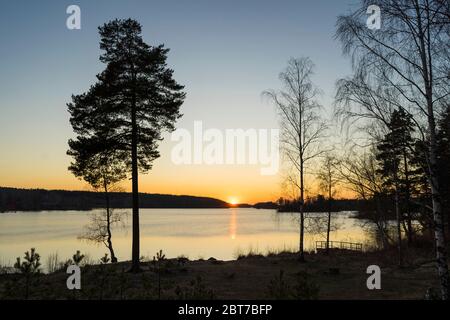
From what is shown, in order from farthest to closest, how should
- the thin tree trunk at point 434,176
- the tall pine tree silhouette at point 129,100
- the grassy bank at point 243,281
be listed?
the tall pine tree silhouette at point 129,100 < the grassy bank at point 243,281 < the thin tree trunk at point 434,176

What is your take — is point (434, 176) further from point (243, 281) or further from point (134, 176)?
point (134, 176)

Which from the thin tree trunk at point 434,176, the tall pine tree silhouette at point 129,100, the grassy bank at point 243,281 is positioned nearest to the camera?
the thin tree trunk at point 434,176

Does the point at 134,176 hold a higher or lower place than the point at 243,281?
higher

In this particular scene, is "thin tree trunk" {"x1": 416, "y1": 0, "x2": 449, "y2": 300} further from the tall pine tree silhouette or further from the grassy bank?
the tall pine tree silhouette

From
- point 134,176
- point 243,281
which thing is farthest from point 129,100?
point 243,281

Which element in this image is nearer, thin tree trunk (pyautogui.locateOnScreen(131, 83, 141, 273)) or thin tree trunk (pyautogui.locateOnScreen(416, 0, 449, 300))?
thin tree trunk (pyautogui.locateOnScreen(416, 0, 449, 300))

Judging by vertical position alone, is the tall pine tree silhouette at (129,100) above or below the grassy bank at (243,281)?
above

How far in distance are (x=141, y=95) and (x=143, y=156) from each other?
3.26 m

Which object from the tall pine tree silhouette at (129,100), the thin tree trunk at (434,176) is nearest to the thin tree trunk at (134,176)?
the tall pine tree silhouette at (129,100)

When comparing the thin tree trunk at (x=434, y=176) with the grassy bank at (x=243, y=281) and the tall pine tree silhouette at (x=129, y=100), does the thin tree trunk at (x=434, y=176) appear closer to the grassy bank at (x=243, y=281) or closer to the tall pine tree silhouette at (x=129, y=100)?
the grassy bank at (x=243, y=281)

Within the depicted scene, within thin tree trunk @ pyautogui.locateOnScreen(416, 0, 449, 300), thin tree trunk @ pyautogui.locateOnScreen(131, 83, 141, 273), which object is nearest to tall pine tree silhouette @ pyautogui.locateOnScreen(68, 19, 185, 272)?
thin tree trunk @ pyautogui.locateOnScreen(131, 83, 141, 273)

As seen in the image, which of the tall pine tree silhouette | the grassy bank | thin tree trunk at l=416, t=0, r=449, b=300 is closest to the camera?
thin tree trunk at l=416, t=0, r=449, b=300
